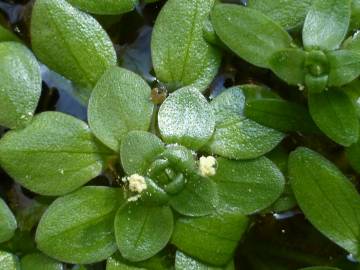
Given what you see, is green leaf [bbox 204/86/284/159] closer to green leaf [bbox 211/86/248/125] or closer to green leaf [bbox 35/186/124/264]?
green leaf [bbox 211/86/248/125]

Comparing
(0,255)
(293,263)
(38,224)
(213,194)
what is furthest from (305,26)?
(0,255)

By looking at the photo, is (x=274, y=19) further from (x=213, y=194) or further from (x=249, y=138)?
(x=213, y=194)

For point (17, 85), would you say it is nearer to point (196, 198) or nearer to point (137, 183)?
point (137, 183)

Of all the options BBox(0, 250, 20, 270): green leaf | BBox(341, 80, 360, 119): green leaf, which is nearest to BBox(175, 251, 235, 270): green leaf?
BBox(0, 250, 20, 270): green leaf

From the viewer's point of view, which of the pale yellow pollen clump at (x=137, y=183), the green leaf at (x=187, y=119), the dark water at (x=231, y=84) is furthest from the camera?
the dark water at (x=231, y=84)

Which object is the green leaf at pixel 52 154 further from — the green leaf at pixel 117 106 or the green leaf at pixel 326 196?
the green leaf at pixel 326 196

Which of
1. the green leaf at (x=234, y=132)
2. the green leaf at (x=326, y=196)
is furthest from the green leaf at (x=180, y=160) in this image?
the green leaf at (x=326, y=196)
